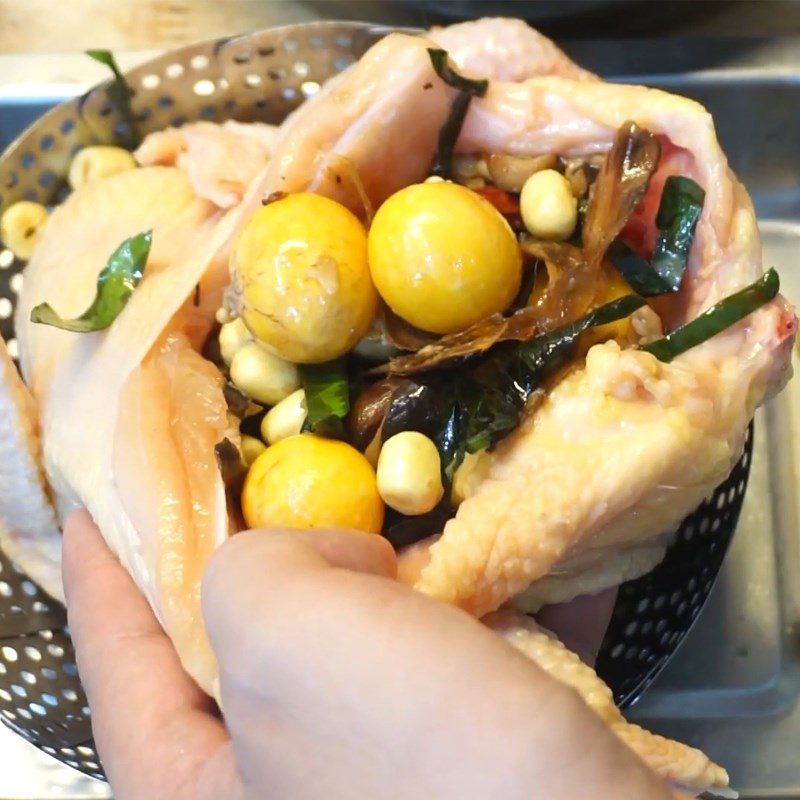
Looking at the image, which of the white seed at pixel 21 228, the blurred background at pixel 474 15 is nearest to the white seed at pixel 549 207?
the blurred background at pixel 474 15

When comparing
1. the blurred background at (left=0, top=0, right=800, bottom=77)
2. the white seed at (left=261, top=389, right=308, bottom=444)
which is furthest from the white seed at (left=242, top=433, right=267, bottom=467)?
the blurred background at (left=0, top=0, right=800, bottom=77)

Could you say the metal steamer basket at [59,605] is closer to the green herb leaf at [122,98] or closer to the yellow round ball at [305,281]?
the green herb leaf at [122,98]

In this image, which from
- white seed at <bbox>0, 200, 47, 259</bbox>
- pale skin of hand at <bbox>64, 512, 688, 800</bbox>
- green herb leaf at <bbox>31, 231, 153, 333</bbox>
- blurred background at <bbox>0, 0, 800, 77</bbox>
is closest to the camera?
pale skin of hand at <bbox>64, 512, 688, 800</bbox>

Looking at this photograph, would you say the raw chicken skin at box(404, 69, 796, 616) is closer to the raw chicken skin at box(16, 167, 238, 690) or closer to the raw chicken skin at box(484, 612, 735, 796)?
the raw chicken skin at box(484, 612, 735, 796)

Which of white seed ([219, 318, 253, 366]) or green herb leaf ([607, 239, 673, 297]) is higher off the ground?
green herb leaf ([607, 239, 673, 297])

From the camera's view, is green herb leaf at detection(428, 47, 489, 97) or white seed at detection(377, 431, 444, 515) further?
green herb leaf at detection(428, 47, 489, 97)
